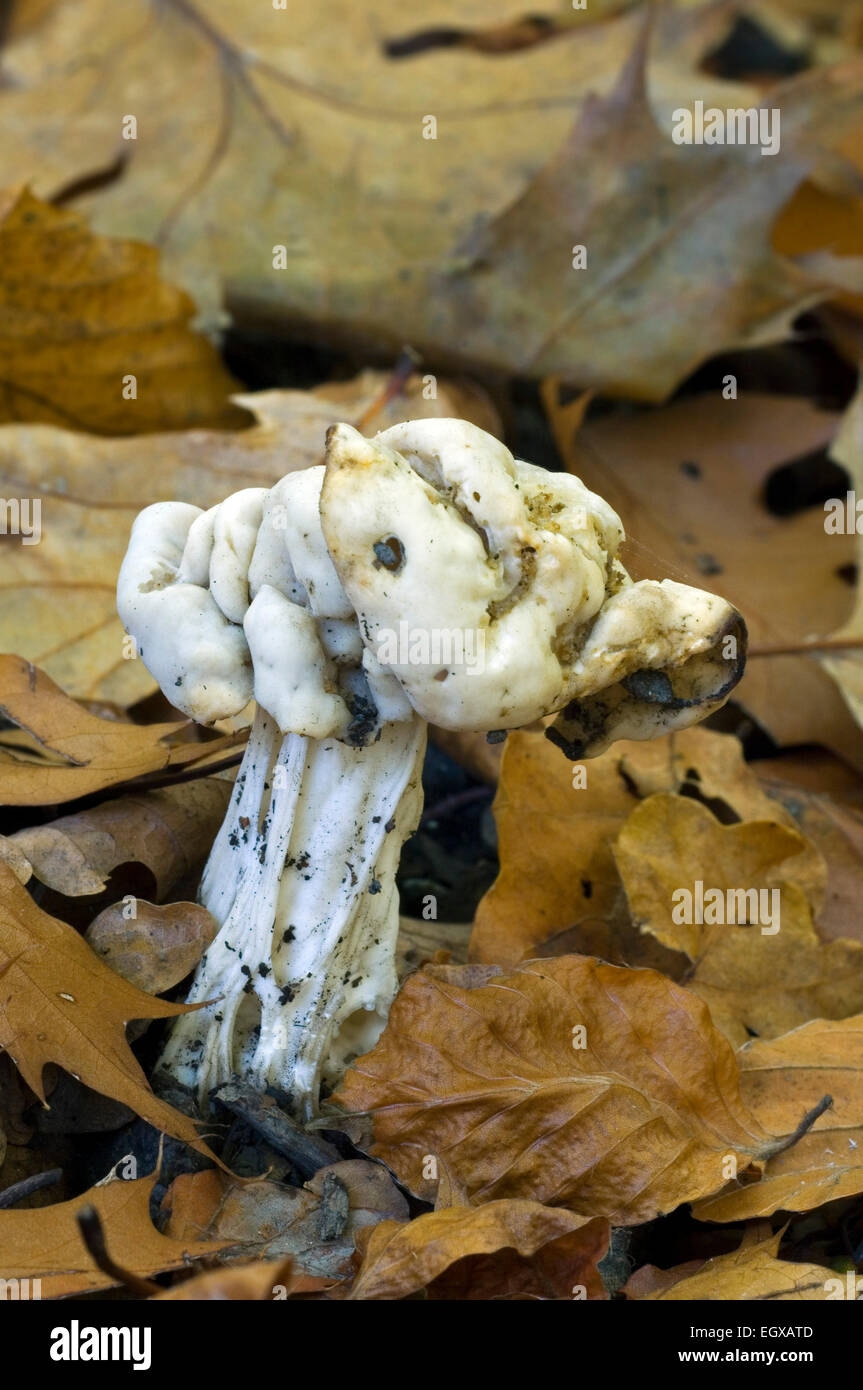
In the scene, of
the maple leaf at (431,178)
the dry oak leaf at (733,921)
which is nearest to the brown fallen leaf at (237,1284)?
the dry oak leaf at (733,921)

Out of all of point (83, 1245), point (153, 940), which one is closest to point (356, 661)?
point (153, 940)

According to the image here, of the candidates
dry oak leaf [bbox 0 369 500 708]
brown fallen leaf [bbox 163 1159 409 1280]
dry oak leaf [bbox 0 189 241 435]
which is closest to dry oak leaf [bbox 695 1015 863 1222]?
brown fallen leaf [bbox 163 1159 409 1280]

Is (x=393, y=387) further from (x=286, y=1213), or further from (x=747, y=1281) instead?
(x=747, y=1281)

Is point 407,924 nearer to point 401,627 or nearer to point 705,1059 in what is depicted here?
point 705,1059

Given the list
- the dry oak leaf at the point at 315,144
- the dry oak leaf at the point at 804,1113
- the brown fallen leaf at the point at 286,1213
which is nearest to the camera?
the brown fallen leaf at the point at 286,1213

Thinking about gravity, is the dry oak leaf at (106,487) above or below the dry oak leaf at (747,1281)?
above

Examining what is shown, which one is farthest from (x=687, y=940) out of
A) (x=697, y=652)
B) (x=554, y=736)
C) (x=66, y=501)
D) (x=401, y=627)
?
(x=66, y=501)

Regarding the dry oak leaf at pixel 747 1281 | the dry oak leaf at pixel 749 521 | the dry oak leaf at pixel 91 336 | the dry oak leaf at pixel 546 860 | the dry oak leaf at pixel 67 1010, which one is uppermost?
the dry oak leaf at pixel 91 336

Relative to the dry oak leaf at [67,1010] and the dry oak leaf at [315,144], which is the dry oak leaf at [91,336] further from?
the dry oak leaf at [67,1010]
